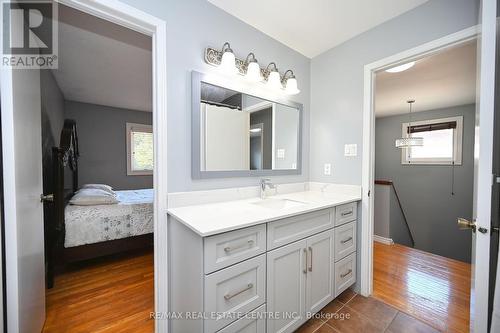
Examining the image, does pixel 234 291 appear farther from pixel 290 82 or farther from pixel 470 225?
pixel 290 82

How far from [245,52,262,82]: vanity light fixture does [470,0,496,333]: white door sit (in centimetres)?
120

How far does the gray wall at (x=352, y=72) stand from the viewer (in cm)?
139

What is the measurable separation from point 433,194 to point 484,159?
436 cm

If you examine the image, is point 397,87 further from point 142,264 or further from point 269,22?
point 142,264

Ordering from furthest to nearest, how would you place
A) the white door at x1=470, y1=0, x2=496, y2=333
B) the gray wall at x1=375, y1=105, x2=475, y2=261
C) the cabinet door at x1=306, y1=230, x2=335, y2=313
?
1. the gray wall at x1=375, y1=105, x2=475, y2=261
2. the cabinet door at x1=306, y1=230, x2=335, y2=313
3. the white door at x1=470, y1=0, x2=496, y2=333

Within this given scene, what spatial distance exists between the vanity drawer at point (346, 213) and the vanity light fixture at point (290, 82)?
1.12m

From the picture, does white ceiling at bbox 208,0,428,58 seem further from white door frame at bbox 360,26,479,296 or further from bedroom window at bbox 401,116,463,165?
bedroom window at bbox 401,116,463,165

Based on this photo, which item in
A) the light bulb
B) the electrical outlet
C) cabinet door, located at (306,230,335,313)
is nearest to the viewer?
cabinet door, located at (306,230,335,313)

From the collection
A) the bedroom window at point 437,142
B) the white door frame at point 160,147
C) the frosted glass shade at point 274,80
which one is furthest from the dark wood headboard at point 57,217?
the bedroom window at point 437,142

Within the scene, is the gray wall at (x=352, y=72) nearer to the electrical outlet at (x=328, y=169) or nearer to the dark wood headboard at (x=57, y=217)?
the electrical outlet at (x=328, y=169)

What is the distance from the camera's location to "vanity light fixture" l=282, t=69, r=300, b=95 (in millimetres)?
1869

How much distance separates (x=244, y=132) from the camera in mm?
1746

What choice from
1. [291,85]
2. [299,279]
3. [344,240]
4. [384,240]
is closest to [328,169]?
[344,240]

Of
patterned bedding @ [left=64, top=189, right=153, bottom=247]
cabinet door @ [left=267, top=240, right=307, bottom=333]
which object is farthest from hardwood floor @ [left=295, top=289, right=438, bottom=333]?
patterned bedding @ [left=64, top=189, right=153, bottom=247]
